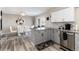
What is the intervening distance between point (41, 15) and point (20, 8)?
1.27ft

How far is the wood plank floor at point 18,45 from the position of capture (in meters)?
1.32

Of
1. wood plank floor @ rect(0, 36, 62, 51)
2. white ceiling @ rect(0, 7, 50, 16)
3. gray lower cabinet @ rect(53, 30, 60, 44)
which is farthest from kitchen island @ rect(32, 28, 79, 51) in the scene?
white ceiling @ rect(0, 7, 50, 16)

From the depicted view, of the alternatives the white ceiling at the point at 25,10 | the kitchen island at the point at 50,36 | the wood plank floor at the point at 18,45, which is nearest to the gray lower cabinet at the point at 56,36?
the kitchen island at the point at 50,36

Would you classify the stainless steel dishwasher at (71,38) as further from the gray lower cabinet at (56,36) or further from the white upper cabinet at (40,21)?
the white upper cabinet at (40,21)

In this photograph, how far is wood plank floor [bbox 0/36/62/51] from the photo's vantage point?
1322mm

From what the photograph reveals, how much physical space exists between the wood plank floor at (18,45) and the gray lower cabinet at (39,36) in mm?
94

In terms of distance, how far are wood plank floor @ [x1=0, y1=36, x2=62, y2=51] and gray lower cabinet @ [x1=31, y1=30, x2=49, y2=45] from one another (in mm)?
94

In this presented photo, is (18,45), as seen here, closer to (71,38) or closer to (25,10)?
(25,10)

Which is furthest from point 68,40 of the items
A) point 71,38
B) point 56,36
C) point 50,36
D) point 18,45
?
Answer: point 18,45

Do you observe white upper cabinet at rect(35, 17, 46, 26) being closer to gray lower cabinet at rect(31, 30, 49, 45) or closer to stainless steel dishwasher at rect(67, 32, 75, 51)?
gray lower cabinet at rect(31, 30, 49, 45)
